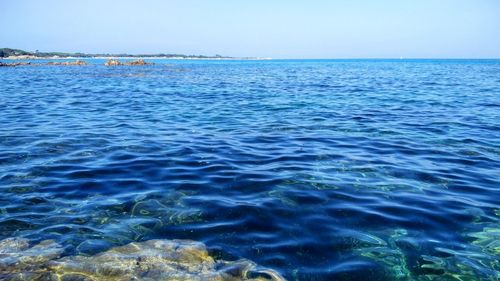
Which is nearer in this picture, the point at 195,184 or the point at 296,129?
the point at 195,184

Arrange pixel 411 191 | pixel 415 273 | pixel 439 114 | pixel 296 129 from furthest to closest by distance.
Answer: pixel 439 114, pixel 296 129, pixel 411 191, pixel 415 273

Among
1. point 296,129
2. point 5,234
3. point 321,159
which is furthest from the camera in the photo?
point 296,129

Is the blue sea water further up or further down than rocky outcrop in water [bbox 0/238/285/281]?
further down

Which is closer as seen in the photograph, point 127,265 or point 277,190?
point 127,265

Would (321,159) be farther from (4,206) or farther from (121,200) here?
(4,206)

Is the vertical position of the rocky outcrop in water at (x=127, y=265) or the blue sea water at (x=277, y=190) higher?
the rocky outcrop in water at (x=127, y=265)

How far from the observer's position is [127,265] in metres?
4.75

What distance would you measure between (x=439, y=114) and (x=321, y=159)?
10.4 m

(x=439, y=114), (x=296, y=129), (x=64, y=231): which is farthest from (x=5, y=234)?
A: (x=439, y=114)

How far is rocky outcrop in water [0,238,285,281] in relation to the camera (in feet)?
14.8

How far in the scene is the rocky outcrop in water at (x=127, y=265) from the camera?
4.50m

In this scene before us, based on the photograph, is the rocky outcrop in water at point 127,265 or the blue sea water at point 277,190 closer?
the rocky outcrop in water at point 127,265

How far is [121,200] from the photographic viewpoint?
6930 millimetres

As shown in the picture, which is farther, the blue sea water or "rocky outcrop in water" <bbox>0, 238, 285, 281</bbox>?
the blue sea water
